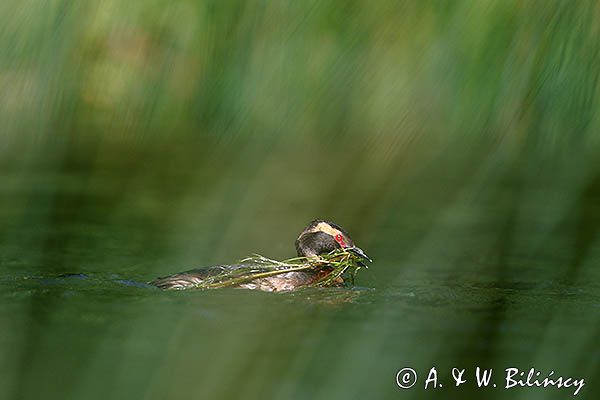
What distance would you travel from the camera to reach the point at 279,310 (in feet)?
14.1

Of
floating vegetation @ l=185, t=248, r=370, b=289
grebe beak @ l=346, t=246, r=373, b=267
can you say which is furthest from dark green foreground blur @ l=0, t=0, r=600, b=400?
grebe beak @ l=346, t=246, r=373, b=267

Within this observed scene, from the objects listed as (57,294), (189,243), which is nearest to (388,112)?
(57,294)

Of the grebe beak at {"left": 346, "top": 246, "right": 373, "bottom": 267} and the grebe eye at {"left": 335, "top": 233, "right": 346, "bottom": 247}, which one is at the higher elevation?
the grebe eye at {"left": 335, "top": 233, "right": 346, "bottom": 247}

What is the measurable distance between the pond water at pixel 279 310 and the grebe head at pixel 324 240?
0.20 metres

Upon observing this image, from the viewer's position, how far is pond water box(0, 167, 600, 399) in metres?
2.58

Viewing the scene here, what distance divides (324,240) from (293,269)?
0.74 m

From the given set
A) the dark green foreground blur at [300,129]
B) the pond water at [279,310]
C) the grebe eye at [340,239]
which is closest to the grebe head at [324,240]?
the grebe eye at [340,239]

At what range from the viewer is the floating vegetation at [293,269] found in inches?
194

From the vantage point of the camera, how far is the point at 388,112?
2.42 meters

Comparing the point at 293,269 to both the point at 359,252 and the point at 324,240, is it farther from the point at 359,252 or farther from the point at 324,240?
the point at 324,240

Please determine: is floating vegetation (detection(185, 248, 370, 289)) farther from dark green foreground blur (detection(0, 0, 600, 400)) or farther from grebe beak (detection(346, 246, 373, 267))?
dark green foreground blur (detection(0, 0, 600, 400))

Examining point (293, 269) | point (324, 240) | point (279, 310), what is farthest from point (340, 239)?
point (279, 310)

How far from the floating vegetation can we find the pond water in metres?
0.09

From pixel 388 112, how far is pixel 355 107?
0.07 meters
